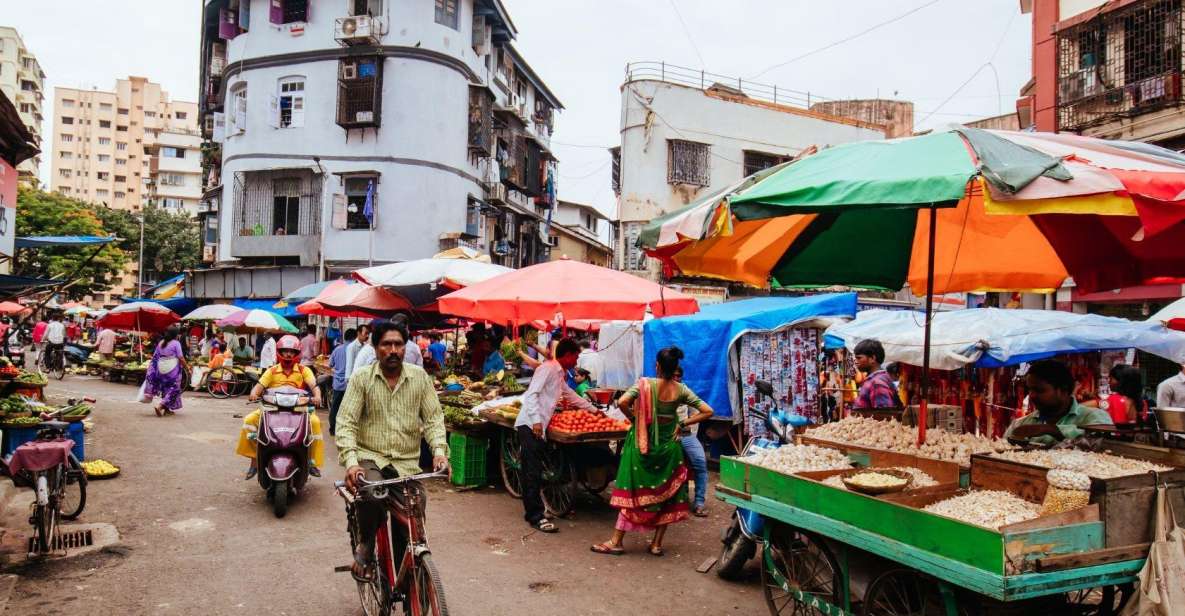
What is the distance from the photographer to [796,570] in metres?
5.16

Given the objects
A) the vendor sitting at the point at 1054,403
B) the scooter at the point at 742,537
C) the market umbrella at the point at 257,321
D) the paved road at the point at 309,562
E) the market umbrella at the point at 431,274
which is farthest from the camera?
the market umbrella at the point at 257,321

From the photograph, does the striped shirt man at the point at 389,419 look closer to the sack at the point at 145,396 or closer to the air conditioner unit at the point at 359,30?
the sack at the point at 145,396

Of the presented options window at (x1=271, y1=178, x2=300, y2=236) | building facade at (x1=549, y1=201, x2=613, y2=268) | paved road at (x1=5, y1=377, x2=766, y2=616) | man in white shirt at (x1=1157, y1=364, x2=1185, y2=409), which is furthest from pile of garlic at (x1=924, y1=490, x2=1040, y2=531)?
building facade at (x1=549, y1=201, x2=613, y2=268)

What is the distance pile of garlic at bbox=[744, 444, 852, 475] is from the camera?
501 centimetres

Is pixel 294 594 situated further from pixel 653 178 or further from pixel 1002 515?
pixel 653 178

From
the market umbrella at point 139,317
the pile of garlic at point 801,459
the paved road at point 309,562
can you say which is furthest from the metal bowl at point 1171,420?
the market umbrella at point 139,317

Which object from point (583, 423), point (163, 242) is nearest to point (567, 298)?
point (583, 423)

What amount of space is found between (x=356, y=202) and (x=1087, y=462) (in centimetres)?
2764

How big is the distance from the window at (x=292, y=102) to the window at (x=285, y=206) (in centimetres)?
216

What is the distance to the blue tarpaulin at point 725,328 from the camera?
12164 millimetres

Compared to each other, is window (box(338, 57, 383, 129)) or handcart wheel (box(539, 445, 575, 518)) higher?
window (box(338, 57, 383, 129))

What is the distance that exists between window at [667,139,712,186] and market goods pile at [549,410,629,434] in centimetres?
1962

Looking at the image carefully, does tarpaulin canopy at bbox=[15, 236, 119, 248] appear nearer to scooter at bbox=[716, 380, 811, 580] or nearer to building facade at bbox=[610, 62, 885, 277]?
scooter at bbox=[716, 380, 811, 580]

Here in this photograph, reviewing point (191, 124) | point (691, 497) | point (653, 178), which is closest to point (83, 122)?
point (191, 124)
